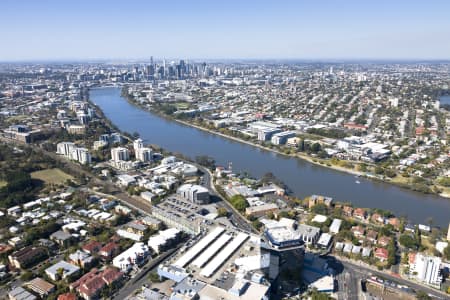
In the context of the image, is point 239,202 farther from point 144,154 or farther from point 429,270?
point 144,154

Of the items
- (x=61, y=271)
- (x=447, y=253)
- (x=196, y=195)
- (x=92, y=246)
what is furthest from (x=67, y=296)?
(x=447, y=253)

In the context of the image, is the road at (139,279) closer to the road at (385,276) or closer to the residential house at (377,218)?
the road at (385,276)

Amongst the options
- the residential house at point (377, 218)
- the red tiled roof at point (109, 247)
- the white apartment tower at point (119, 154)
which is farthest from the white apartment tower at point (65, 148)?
the residential house at point (377, 218)

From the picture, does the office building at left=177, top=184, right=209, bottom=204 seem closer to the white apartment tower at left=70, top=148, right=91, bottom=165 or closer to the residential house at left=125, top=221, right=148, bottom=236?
the residential house at left=125, top=221, right=148, bottom=236

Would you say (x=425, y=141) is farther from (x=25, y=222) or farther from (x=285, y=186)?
(x=25, y=222)

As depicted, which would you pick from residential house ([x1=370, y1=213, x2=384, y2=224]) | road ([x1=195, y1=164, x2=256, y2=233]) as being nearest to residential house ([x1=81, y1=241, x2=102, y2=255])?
road ([x1=195, y1=164, x2=256, y2=233])

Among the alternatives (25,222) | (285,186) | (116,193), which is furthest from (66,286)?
(285,186)
